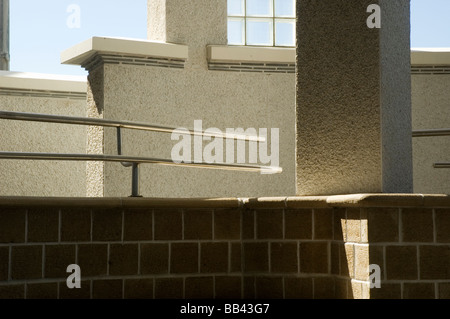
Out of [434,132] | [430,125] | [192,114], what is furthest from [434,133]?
[192,114]

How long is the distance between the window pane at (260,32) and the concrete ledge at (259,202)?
2.61m

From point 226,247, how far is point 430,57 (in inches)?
121

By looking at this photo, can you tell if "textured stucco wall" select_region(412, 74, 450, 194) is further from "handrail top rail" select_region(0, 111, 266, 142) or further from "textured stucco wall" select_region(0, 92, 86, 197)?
"textured stucco wall" select_region(0, 92, 86, 197)

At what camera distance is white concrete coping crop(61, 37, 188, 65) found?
4.94m

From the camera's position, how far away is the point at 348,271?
9.23ft

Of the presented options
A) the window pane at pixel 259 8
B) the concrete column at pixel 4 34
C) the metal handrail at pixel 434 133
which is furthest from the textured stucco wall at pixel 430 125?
the concrete column at pixel 4 34

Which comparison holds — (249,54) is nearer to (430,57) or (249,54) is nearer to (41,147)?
(430,57)

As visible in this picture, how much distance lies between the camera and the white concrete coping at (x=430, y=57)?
5.46m

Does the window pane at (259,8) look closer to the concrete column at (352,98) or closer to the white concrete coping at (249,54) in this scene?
the white concrete coping at (249,54)

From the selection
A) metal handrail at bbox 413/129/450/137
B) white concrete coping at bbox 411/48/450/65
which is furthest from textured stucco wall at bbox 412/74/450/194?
metal handrail at bbox 413/129/450/137

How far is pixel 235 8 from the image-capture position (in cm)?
552

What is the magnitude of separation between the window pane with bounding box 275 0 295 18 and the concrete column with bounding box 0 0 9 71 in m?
3.00
